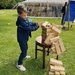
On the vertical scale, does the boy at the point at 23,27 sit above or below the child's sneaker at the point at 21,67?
above

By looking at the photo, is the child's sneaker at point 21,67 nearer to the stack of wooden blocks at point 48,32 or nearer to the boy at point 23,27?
the boy at point 23,27

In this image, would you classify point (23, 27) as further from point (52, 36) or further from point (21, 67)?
point (21, 67)

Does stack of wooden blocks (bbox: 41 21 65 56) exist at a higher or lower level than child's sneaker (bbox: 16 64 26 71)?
higher

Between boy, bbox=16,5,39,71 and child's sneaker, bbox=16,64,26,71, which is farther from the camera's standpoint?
child's sneaker, bbox=16,64,26,71

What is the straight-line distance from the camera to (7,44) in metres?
8.84

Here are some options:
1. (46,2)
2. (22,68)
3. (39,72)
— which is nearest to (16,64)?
(22,68)

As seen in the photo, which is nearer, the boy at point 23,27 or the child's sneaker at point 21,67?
the boy at point 23,27

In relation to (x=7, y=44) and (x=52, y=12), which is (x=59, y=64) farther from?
(x=52, y=12)

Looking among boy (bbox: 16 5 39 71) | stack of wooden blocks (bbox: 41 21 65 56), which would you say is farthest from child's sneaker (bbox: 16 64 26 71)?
stack of wooden blocks (bbox: 41 21 65 56)

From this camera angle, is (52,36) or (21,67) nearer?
(52,36)

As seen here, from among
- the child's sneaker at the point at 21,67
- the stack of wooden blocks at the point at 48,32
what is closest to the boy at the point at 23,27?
the child's sneaker at the point at 21,67

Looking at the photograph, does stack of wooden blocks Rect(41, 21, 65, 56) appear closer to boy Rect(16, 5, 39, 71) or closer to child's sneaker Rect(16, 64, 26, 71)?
boy Rect(16, 5, 39, 71)

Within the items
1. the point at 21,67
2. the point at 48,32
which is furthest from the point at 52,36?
the point at 21,67

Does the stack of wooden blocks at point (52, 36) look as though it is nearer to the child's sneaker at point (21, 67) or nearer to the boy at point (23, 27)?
the boy at point (23, 27)
